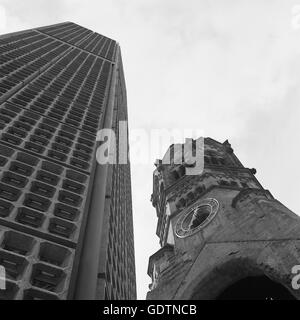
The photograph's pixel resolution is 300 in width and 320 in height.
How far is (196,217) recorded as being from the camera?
30203 mm

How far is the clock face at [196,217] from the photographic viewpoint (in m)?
28.7

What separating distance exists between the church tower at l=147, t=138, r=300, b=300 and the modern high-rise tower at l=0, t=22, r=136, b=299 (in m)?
5.18

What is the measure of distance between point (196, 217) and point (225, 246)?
5801mm

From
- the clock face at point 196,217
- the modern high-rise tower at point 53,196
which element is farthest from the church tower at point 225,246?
the modern high-rise tower at point 53,196

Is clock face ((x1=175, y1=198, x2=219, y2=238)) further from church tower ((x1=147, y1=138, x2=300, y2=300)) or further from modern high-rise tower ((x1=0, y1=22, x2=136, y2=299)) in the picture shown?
modern high-rise tower ((x1=0, y1=22, x2=136, y2=299))

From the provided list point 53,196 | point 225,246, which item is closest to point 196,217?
point 225,246

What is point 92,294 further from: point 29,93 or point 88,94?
point 88,94

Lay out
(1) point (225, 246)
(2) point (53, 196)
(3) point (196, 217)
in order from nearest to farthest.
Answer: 1. (2) point (53, 196)
2. (1) point (225, 246)
3. (3) point (196, 217)

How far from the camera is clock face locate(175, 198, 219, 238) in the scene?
28.7 m

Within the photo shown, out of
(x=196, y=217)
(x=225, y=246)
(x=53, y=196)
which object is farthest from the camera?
(x=196, y=217)

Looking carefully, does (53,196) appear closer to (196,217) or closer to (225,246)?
(225,246)

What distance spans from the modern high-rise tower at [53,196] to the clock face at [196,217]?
870 cm

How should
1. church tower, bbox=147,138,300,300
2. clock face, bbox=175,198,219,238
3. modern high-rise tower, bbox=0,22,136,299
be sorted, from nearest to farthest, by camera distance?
modern high-rise tower, bbox=0,22,136,299 → church tower, bbox=147,138,300,300 → clock face, bbox=175,198,219,238

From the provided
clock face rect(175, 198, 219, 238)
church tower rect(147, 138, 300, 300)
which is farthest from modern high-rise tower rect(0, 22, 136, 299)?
clock face rect(175, 198, 219, 238)
